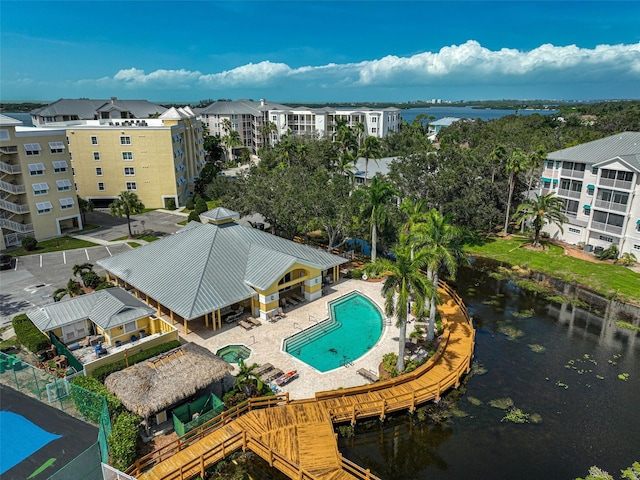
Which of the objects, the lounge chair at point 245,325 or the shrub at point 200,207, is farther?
the shrub at point 200,207

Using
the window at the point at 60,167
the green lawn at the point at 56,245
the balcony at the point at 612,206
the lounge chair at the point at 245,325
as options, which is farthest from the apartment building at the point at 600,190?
the window at the point at 60,167

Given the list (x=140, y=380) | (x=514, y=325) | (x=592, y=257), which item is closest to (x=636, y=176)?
(x=592, y=257)

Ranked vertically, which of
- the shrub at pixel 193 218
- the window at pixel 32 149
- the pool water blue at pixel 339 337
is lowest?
the pool water blue at pixel 339 337

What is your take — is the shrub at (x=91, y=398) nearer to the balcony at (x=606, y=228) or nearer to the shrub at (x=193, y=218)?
the shrub at (x=193, y=218)

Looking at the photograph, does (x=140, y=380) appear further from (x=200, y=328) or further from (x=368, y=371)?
(x=368, y=371)

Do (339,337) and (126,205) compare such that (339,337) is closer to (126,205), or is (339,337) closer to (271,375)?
(271,375)

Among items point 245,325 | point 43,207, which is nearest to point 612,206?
point 245,325

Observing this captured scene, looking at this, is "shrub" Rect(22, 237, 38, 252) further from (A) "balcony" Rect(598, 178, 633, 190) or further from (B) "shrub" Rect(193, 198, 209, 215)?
(A) "balcony" Rect(598, 178, 633, 190)
